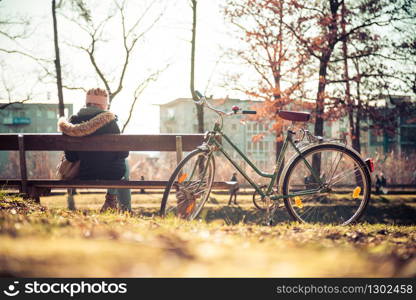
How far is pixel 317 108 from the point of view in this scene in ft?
50.2

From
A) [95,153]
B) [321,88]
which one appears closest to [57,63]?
[321,88]

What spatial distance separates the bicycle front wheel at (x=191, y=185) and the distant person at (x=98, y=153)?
4.06ft

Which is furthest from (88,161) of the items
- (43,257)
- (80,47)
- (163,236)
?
(80,47)

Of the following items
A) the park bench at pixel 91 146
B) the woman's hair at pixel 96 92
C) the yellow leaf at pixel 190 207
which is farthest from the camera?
the woman's hair at pixel 96 92

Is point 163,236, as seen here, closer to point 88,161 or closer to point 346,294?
point 346,294

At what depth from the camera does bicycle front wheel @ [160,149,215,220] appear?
3.51 meters

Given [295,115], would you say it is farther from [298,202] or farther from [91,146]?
[91,146]

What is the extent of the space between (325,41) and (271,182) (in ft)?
41.1

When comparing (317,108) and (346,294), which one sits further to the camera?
(317,108)

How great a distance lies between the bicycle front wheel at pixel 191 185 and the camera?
11.5 feet

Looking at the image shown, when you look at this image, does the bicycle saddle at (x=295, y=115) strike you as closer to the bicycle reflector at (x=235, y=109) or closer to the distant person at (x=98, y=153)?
the bicycle reflector at (x=235, y=109)

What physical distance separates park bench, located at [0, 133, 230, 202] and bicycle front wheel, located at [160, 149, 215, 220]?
584mm

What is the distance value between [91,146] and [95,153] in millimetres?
220

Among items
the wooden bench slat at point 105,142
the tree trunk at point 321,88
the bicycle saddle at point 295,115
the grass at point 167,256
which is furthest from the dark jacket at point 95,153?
the tree trunk at point 321,88
